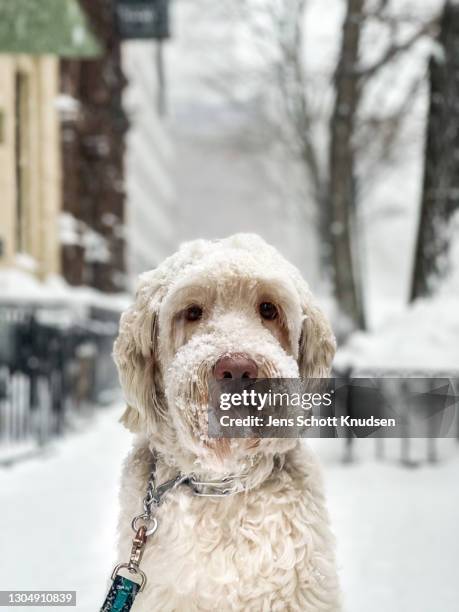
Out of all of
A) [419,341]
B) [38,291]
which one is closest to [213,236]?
[38,291]

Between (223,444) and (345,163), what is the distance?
12144 mm

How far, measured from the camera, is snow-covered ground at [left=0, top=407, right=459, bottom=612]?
2.95m

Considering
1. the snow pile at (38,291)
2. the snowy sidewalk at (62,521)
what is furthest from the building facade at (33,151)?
the snowy sidewalk at (62,521)

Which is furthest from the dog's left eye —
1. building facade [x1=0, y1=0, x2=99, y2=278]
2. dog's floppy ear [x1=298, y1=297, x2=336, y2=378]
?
building facade [x1=0, y1=0, x2=99, y2=278]

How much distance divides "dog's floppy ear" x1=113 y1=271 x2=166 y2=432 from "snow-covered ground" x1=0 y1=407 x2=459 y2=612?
0.78m

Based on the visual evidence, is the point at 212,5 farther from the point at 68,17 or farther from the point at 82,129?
the point at 68,17

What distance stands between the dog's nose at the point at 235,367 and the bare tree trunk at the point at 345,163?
10.9 m

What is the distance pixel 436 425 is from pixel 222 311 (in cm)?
284

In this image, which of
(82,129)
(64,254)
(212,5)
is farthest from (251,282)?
(212,5)

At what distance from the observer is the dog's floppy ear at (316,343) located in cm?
223

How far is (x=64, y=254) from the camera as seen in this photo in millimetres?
12859

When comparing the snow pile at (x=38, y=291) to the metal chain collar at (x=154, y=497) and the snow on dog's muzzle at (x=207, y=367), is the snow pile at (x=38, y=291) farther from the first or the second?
the snow on dog's muzzle at (x=207, y=367)

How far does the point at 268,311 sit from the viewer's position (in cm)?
217

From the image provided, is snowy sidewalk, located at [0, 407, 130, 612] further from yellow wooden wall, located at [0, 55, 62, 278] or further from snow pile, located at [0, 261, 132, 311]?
yellow wooden wall, located at [0, 55, 62, 278]
